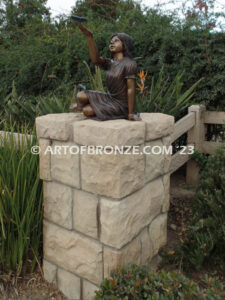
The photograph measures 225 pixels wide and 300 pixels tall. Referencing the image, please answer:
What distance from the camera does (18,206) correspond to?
6.31 feet

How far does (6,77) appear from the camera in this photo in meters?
5.73

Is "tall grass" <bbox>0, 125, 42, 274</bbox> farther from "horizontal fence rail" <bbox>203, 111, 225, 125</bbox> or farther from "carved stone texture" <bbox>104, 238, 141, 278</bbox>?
"horizontal fence rail" <bbox>203, 111, 225, 125</bbox>

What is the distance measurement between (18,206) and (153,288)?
1034 millimetres

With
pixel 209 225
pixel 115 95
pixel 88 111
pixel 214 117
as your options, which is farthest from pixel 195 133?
pixel 88 111

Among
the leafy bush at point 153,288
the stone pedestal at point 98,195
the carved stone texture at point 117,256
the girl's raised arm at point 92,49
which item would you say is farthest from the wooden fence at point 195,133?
the leafy bush at point 153,288

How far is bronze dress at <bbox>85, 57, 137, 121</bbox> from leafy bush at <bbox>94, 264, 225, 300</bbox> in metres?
0.95

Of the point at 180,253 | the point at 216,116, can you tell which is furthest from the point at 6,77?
the point at 180,253

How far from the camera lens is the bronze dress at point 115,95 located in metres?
1.76

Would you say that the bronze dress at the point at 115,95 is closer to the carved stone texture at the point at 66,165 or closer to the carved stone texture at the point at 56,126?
the carved stone texture at the point at 56,126

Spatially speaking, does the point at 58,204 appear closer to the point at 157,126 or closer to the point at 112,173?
the point at 112,173

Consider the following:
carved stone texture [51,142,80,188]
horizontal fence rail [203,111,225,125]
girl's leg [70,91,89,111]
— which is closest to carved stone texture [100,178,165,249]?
carved stone texture [51,142,80,188]

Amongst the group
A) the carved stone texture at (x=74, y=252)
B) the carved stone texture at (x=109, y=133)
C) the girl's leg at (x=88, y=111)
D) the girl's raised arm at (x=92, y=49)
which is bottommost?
the carved stone texture at (x=74, y=252)

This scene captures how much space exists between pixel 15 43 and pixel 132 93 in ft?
19.5

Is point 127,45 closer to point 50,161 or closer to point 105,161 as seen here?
point 105,161
